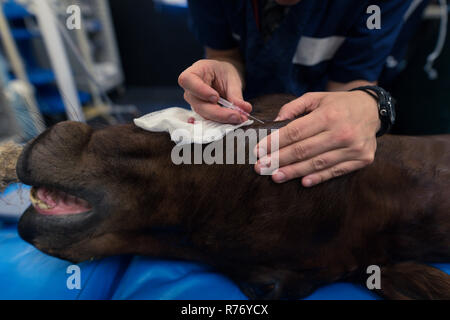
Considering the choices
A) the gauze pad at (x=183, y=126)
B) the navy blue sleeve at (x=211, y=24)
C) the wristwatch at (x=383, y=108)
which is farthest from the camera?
the navy blue sleeve at (x=211, y=24)

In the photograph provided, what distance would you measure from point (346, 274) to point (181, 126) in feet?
1.87

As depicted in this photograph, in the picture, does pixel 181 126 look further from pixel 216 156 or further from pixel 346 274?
pixel 346 274

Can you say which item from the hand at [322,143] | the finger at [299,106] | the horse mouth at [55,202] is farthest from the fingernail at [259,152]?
the horse mouth at [55,202]

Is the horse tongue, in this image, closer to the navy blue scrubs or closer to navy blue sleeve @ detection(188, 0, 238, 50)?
the navy blue scrubs

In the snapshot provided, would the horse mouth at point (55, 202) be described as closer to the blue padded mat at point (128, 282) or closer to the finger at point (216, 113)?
the blue padded mat at point (128, 282)

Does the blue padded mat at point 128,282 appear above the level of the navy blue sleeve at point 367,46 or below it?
below

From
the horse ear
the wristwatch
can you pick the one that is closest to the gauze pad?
the wristwatch

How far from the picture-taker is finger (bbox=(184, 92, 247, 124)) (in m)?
0.61

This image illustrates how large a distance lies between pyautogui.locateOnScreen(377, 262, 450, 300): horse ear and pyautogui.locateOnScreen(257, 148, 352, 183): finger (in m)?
0.35

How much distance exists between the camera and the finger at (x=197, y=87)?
623mm

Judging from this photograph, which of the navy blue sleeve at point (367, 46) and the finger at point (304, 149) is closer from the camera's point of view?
the finger at point (304, 149)

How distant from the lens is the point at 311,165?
61 centimetres

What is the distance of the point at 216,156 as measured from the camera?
0.60 meters
